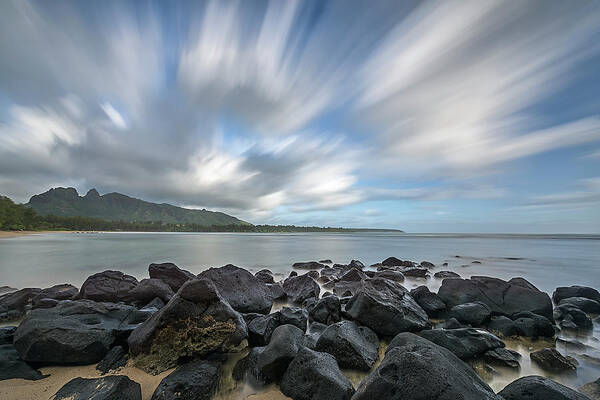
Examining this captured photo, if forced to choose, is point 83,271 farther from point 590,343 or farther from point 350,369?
point 590,343

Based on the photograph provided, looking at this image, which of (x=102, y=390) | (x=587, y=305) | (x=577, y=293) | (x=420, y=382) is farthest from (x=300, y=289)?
(x=577, y=293)

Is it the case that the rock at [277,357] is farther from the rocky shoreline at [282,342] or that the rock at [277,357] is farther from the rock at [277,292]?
the rock at [277,292]

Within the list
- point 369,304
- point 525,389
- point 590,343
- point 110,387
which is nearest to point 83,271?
point 110,387

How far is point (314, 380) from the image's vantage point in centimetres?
348

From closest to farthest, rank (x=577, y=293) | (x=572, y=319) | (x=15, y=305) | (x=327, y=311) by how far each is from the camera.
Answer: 1. (x=327, y=311)
2. (x=572, y=319)
3. (x=15, y=305)
4. (x=577, y=293)

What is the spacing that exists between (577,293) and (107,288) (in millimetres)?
14977

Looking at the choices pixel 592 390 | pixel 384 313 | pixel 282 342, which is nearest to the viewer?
pixel 592 390

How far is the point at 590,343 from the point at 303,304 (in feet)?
22.4

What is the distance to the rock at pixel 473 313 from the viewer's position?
6.70 meters

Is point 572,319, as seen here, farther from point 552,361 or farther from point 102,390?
point 102,390

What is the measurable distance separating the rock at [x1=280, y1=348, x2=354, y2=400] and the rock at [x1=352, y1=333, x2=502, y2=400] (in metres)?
0.56

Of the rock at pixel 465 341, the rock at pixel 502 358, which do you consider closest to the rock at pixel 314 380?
the rock at pixel 465 341

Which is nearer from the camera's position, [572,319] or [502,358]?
[502,358]

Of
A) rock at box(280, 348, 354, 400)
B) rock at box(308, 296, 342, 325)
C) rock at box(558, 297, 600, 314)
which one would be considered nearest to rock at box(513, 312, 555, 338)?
rock at box(558, 297, 600, 314)
